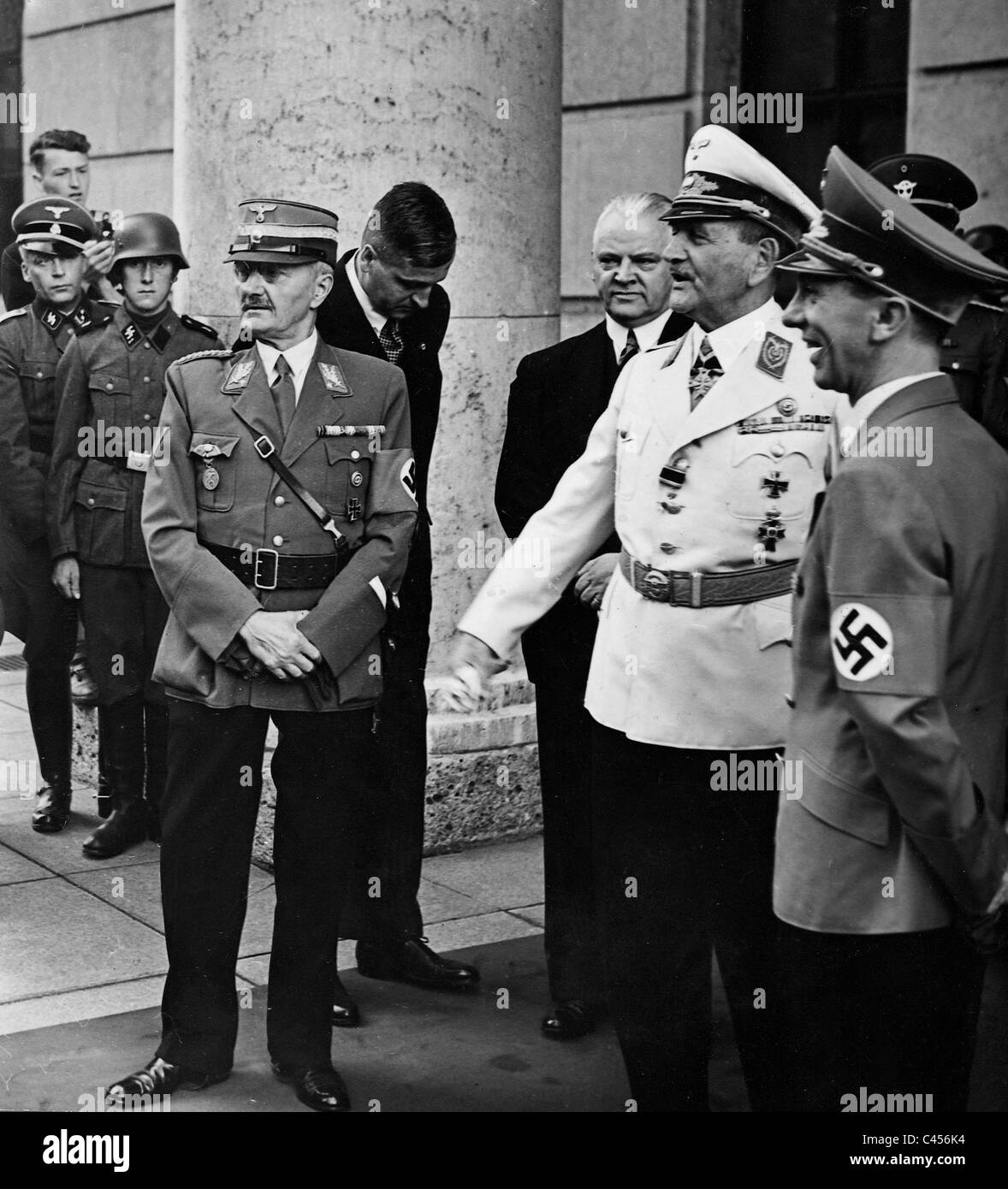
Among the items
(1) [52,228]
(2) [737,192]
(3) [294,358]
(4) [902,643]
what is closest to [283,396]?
(3) [294,358]

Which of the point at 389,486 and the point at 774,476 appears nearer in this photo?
the point at 774,476

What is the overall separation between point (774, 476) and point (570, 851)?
4.84ft

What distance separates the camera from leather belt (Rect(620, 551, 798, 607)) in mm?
3664

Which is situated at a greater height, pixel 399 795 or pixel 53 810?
pixel 399 795

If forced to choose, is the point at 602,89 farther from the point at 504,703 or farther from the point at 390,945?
the point at 390,945

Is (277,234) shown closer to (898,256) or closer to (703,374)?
(703,374)

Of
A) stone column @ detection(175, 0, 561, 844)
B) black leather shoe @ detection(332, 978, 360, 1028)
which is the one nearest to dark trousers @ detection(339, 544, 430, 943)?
black leather shoe @ detection(332, 978, 360, 1028)

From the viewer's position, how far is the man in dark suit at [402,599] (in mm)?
4750

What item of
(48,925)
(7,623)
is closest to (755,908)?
(48,925)

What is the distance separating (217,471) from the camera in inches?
167

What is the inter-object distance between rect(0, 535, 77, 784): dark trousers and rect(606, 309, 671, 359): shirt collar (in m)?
2.77

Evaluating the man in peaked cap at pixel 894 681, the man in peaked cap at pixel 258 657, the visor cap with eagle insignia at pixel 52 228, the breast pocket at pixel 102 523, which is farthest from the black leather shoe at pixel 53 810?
the man in peaked cap at pixel 894 681

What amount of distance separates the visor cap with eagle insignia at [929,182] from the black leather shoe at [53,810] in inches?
137

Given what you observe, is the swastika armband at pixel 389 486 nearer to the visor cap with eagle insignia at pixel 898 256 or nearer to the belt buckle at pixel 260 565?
the belt buckle at pixel 260 565
